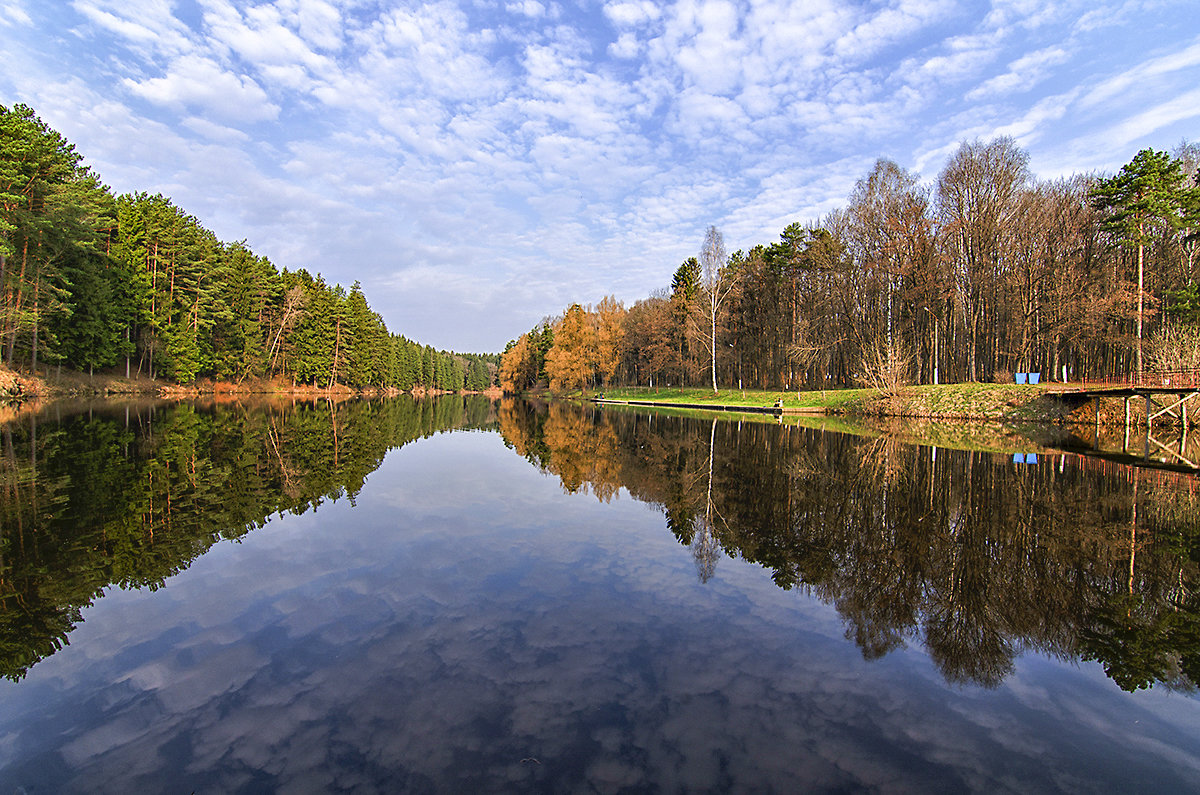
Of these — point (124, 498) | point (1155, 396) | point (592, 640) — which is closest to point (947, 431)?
point (1155, 396)

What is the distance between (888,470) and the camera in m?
14.4

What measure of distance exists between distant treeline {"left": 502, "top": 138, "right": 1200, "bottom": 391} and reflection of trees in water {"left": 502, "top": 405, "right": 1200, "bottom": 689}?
65.3ft

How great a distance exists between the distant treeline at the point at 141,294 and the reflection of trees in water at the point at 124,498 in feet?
62.4

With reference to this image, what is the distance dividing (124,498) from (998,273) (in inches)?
1879

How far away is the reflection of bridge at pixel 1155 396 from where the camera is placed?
730 inches

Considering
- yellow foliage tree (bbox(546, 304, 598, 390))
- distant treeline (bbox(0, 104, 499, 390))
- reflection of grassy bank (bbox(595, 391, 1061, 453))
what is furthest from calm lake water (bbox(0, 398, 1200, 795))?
yellow foliage tree (bbox(546, 304, 598, 390))

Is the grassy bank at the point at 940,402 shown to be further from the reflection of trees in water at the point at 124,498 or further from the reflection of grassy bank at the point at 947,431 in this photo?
the reflection of trees in water at the point at 124,498

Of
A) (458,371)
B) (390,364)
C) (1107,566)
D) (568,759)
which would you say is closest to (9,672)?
(568,759)

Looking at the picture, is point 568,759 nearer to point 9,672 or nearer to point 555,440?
point 9,672

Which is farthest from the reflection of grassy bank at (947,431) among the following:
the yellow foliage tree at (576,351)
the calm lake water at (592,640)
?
the yellow foliage tree at (576,351)

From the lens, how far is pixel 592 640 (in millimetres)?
5188

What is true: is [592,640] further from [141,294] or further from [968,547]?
[141,294]

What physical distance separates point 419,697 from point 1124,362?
51.2 m

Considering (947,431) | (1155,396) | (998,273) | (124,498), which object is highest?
(998,273)
